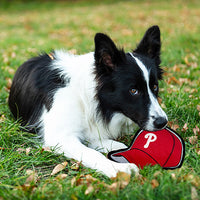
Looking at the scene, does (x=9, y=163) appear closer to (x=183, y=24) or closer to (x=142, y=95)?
(x=142, y=95)

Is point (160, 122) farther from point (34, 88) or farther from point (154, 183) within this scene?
point (34, 88)

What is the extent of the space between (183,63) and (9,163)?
4.45 metres

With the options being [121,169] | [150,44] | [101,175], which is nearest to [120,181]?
[121,169]

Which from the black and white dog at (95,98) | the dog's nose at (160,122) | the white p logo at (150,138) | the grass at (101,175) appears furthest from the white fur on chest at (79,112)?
the dog's nose at (160,122)

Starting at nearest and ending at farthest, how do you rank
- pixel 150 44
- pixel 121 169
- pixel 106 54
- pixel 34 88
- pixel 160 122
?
pixel 121 169 < pixel 160 122 < pixel 106 54 < pixel 150 44 < pixel 34 88

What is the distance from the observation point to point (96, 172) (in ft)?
8.47

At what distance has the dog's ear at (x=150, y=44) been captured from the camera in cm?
320

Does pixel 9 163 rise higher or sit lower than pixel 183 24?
lower

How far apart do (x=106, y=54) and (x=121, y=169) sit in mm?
1183

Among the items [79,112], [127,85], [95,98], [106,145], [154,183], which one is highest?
[127,85]

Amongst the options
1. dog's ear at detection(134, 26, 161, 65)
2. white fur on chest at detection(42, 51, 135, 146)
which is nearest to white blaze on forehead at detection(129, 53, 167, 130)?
dog's ear at detection(134, 26, 161, 65)

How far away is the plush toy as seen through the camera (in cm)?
262

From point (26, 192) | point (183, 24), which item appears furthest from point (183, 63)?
point (183, 24)

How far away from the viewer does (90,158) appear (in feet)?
8.87
